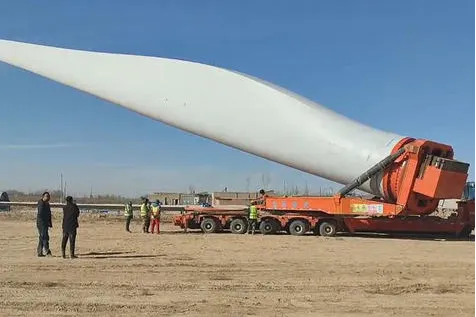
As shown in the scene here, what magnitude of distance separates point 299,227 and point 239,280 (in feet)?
34.6

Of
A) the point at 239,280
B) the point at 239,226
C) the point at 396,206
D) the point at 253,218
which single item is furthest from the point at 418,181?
the point at 239,280

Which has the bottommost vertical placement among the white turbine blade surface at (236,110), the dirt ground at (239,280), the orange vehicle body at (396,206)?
the dirt ground at (239,280)

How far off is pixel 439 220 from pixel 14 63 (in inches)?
664

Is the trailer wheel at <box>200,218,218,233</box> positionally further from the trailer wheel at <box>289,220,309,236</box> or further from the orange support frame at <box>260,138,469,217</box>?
the orange support frame at <box>260,138,469,217</box>

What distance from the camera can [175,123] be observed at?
20922 mm

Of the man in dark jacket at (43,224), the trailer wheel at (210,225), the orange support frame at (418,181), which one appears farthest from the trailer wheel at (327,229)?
the man in dark jacket at (43,224)

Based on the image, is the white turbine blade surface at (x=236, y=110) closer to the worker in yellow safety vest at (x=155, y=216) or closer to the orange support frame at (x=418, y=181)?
the orange support frame at (x=418, y=181)

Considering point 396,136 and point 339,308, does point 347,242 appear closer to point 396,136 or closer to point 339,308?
point 396,136

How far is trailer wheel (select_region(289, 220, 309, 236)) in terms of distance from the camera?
2034cm

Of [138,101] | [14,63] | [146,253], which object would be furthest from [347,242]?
[14,63]

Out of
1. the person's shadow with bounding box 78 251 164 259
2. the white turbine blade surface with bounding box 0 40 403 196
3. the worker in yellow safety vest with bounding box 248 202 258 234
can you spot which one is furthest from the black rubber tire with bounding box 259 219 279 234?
the person's shadow with bounding box 78 251 164 259

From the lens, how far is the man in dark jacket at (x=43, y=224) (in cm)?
1362

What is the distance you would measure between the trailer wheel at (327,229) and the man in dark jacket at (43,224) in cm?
974

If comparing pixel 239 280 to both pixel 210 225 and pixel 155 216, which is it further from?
pixel 155 216
